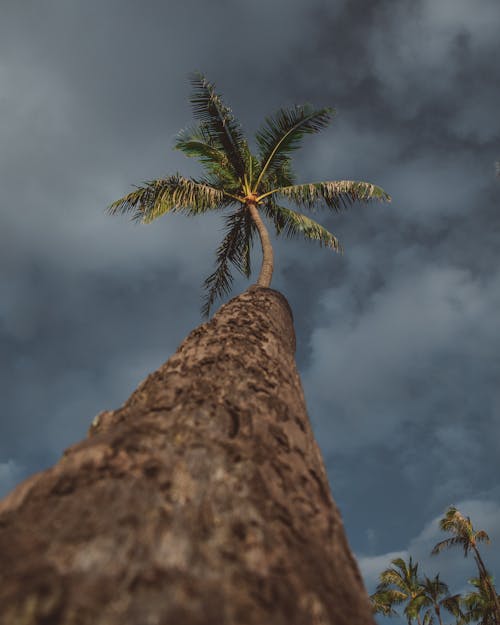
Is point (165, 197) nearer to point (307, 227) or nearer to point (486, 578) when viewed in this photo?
point (307, 227)

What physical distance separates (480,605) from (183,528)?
3099 centimetres

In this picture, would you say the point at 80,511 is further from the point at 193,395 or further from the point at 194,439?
the point at 193,395

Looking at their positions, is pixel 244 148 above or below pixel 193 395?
above

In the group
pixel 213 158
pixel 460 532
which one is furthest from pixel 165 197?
pixel 460 532

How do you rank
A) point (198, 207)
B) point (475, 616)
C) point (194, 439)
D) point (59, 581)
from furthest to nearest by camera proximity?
point (475, 616), point (198, 207), point (194, 439), point (59, 581)

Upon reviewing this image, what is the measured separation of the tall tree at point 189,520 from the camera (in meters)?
0.74

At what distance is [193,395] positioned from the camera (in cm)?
151

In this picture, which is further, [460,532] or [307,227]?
[460,532]

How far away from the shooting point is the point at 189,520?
94cm

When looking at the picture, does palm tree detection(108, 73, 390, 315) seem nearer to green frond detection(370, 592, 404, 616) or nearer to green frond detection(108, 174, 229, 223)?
green frond detection(108, 174, 229, 223)

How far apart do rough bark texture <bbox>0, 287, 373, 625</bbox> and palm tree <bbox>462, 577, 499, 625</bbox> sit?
27.4 meters

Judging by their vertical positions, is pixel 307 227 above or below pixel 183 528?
above

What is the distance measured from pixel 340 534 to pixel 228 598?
595 millimetres

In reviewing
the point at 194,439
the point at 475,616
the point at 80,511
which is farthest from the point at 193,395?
the point at 475,616
